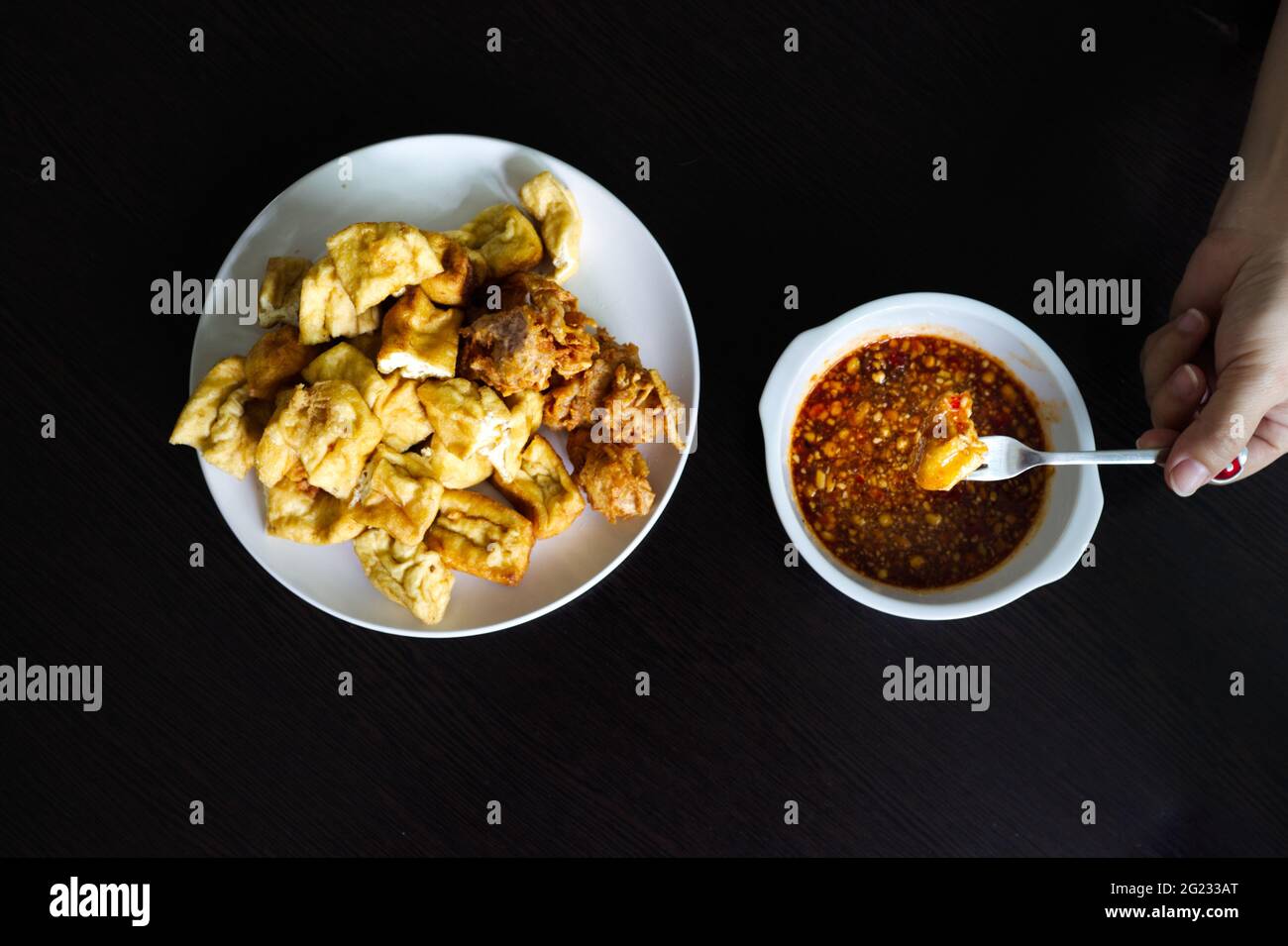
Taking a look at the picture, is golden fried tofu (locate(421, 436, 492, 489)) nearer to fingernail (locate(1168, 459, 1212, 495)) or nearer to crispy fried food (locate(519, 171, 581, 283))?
crispy fried food (locate(519, 171, 581, 283))

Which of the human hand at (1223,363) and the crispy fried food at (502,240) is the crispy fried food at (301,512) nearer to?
the crispy fried food at (502,240)

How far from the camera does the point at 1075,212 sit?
7.06ft

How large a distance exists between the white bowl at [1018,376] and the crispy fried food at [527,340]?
39cm

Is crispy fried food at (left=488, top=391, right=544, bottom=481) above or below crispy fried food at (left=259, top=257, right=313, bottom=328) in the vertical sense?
below

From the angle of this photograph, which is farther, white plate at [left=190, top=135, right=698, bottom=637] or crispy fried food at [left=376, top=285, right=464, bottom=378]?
white plate at [left=190, top=135, right=698, bottom=637]

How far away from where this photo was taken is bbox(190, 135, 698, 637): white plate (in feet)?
6.45

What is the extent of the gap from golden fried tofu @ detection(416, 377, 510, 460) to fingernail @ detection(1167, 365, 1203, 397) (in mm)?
1286

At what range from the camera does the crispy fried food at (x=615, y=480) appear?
1890 mm

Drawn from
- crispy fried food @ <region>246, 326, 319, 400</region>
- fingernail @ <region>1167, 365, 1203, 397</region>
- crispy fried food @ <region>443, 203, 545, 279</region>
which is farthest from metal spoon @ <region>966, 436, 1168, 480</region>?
crispy fried food @ <region>246, 326, 319, 400</region>

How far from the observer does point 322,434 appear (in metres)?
1.81

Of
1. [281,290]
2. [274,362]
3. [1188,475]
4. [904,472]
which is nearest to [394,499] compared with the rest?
[274,362]

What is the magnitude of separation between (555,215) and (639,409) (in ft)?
1.37

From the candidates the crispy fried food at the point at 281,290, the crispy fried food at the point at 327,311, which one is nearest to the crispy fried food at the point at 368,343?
the crispy fried food at the point at 327,311
